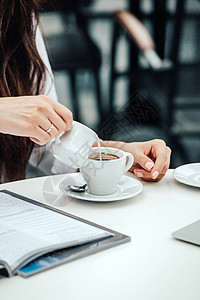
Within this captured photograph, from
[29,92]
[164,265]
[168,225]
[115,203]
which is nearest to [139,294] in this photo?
[164,265]

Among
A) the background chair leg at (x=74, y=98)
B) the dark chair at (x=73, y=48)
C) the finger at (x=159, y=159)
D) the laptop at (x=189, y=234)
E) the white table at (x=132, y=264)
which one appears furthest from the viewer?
the background chair leg at (x=74, y=98)

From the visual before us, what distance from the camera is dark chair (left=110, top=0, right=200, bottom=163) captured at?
2412 mm

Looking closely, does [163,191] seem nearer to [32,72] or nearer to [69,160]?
[69,160]

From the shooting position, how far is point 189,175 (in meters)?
0.99

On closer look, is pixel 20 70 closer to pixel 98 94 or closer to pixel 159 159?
pixel 159 159

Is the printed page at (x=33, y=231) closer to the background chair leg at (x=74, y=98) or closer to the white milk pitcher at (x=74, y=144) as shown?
the white milk pitcher at (x=74, y=144)

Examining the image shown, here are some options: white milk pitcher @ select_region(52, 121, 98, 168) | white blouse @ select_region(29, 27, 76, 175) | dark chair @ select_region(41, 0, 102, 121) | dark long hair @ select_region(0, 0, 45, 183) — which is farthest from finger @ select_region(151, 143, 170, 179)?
dark chair @ select_region(41, 0, 102, 121)

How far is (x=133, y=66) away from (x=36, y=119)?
186 cm

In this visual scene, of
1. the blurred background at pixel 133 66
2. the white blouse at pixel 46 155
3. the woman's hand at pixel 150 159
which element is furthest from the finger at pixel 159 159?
the blurred background at pixel 133 66

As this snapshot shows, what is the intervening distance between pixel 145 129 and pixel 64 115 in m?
1.76

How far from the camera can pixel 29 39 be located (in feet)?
4.22

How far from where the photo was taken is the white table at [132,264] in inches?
20.5

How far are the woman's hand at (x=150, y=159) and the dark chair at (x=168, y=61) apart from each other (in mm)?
1455

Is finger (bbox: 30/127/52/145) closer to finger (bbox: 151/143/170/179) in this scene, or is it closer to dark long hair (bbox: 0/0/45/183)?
finger (bbox: 151/143/170/179)
